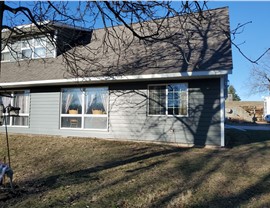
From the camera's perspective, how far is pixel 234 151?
955cm

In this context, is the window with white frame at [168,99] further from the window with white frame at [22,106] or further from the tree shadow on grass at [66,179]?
the window with white frame at [22,106]

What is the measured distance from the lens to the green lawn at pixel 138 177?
16.3ft

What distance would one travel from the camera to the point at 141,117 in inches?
458

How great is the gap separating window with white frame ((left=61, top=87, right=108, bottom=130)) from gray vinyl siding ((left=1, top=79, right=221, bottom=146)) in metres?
0.25

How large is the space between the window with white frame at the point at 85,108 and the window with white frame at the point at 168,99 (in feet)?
7.19

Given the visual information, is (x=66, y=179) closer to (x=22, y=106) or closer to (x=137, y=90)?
(x=137, y=90)

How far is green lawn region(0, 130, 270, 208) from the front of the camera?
497 cm

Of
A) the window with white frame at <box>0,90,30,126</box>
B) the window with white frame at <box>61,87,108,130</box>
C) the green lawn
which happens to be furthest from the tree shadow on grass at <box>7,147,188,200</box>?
the window with white frame at <box>0,90,30,126</box>

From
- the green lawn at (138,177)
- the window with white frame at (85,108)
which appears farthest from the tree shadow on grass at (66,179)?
the window with white frame at (85,108)

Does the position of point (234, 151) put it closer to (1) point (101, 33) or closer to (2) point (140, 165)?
(2) point (140, 165)

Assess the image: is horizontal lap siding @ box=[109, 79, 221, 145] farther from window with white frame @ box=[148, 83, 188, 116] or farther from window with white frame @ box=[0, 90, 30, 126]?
window with white frame @ box=[0, 90, 30, 126]

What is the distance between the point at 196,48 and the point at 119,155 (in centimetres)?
542

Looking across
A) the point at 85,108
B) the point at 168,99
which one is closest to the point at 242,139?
the point at 168,99

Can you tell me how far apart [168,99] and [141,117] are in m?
1.34
